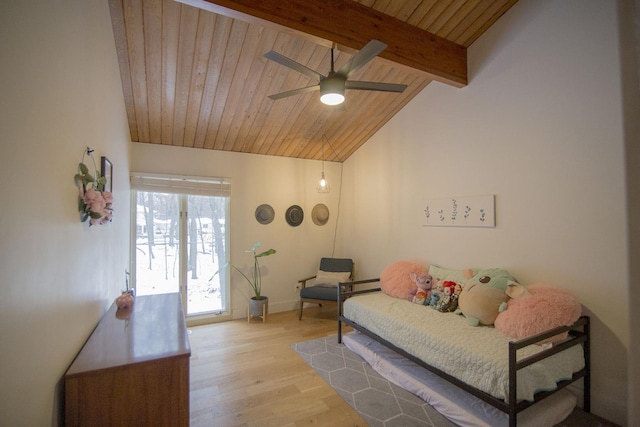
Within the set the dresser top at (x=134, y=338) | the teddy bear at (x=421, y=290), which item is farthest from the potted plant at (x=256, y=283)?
the teddy bear at (x=421, y=290)

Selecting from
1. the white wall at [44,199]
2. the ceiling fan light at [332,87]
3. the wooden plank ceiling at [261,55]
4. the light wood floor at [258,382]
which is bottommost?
the light wood floor at [258,382]

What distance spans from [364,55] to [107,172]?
205 centimetres

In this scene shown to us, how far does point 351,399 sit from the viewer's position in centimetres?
243

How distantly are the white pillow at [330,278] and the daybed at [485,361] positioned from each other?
1507 mm

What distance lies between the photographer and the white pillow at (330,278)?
14.5 feet

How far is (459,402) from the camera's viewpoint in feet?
7.18

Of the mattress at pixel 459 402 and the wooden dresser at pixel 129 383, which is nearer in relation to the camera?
the wooden dresser at pixel 129 383

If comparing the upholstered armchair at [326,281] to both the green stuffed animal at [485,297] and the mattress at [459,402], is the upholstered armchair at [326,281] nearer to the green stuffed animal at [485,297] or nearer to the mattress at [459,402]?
the mattress at [459,402]

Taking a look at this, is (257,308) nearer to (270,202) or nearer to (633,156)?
(270,202)

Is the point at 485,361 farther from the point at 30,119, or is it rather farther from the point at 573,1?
the point at 573,1

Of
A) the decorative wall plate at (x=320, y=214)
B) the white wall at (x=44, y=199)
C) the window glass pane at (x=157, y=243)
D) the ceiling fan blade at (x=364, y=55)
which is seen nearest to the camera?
the white wall at (x=44, y=199)

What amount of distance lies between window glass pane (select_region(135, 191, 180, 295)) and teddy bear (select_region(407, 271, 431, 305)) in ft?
10.2

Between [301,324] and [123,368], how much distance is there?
2.94 metres

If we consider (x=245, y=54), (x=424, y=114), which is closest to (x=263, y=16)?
(x=245, y=54)
